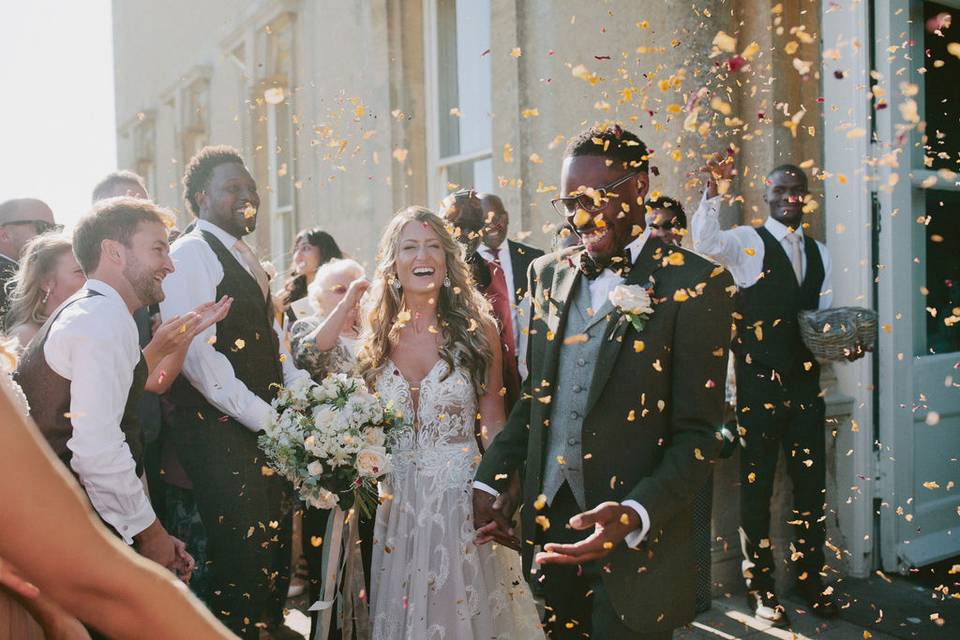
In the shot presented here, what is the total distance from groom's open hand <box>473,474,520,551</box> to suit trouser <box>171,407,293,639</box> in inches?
53.6

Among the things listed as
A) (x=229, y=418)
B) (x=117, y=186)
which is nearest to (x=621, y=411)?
(x=229, y=418)

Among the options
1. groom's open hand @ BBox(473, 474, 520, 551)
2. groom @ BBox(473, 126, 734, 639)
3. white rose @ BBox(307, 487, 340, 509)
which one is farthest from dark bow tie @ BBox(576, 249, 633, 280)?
white rose @ BBox(307, 487, 340, 509)

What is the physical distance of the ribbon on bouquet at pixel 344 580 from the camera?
3797mm

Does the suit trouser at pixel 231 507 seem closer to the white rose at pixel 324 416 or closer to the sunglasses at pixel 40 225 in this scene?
the white rose at pixel 324 416

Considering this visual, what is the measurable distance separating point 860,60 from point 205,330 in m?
4.22

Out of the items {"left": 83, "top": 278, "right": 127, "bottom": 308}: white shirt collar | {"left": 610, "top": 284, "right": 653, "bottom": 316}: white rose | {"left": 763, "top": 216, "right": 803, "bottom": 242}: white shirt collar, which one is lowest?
{"left": 610, "top": 284, "right": 653, "bottom": 316}: white rose

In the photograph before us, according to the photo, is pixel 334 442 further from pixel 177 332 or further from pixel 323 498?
pixel 177 332

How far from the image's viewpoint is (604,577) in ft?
8.92

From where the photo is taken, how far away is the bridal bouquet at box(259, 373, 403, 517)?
3.60 metres

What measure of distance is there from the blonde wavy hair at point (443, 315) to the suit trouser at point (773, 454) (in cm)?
184

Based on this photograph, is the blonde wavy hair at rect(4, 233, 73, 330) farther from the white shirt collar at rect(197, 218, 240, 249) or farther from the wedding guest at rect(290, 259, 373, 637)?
the wedding guest at rect(290, 259, 373, 637)

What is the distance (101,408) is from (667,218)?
343 centimetres

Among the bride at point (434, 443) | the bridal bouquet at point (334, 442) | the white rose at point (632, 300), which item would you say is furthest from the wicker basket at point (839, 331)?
the bridal bouquet at point (334, 442)

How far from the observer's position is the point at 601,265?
9.66 ft
